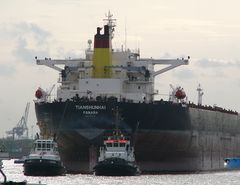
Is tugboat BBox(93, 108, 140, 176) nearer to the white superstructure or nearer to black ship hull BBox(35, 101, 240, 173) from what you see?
black ship hull BBox(35, 101, 240, 173)

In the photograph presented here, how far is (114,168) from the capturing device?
9538 cm

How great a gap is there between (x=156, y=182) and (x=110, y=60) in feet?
80.8

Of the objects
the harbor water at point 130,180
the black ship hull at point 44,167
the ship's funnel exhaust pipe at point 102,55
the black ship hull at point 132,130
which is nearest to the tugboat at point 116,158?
the harbor water at point 130,180

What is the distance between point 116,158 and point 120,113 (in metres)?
8.54

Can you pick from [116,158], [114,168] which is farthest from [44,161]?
[114,168]

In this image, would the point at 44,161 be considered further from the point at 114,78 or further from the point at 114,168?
the point at 114,78

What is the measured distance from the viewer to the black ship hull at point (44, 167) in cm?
9788

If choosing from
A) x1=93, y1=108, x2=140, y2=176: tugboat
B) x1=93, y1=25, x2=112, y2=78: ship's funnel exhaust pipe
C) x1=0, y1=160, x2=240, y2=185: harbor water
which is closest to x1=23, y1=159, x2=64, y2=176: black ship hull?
x1=0, y1=160, x2=240, y2=185: harbor water

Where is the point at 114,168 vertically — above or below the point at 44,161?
below

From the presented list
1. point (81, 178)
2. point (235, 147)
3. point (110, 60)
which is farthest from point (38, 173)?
point (235, 147)

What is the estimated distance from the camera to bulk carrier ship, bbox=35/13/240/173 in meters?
104

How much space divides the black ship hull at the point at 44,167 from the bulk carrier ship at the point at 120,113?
6.22 meters

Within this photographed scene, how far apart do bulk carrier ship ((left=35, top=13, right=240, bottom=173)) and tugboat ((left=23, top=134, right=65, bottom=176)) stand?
15.4 ft

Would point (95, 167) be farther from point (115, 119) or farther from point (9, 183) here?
point (9, 183)
